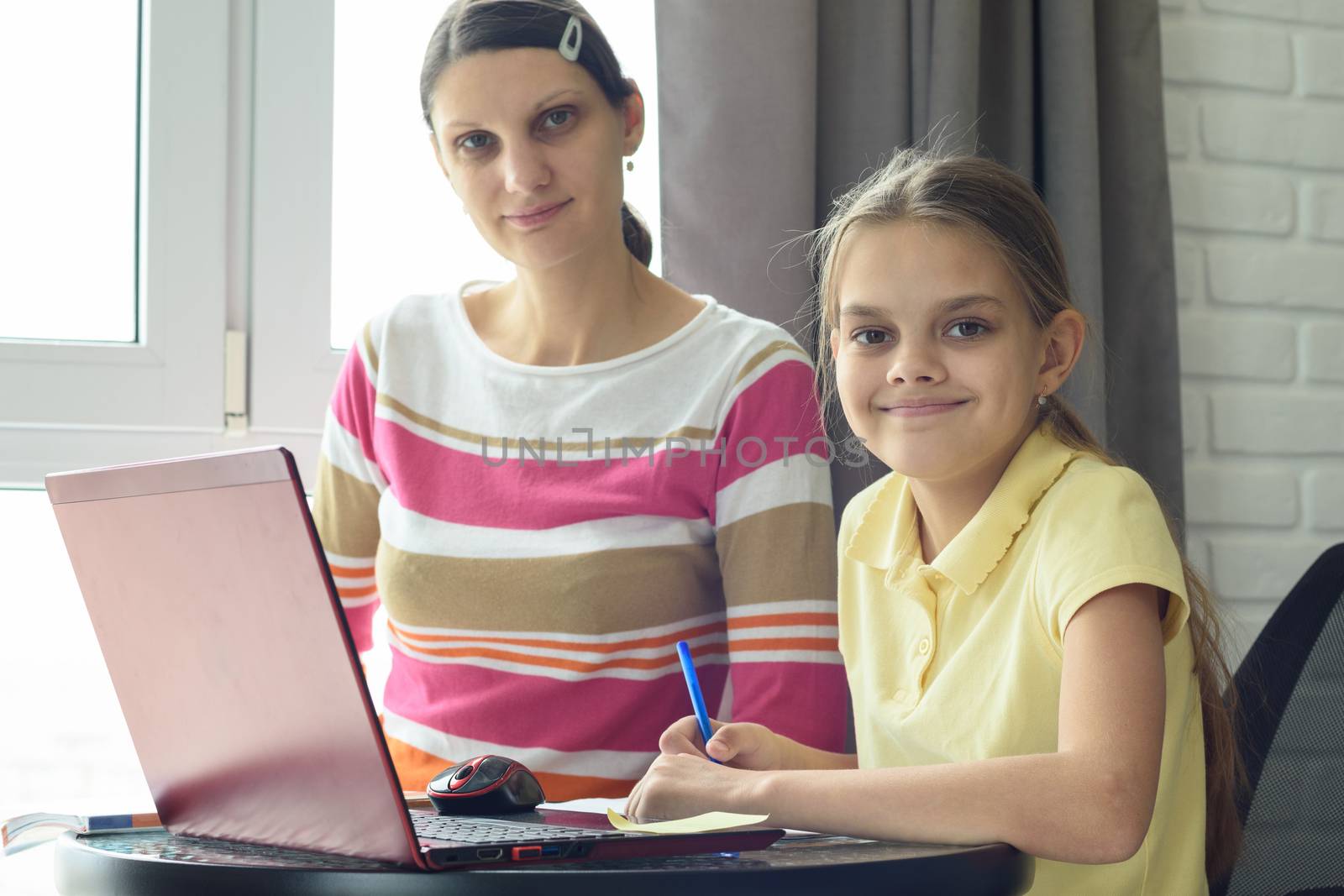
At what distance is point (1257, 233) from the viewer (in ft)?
5.84

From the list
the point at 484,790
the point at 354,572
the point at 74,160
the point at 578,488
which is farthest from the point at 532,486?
the point at 74,160

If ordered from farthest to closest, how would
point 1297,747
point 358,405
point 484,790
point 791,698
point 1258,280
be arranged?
point 1258,280 → point 358,405 → point 791,698 → point 1297,747 → point 484,790

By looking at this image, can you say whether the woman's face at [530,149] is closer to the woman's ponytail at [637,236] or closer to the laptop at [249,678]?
the woman's ponytail at [637,236]

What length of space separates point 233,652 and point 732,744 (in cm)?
40

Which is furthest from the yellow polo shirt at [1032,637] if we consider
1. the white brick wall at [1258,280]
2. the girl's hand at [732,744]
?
the white brick wall at [1258,280]

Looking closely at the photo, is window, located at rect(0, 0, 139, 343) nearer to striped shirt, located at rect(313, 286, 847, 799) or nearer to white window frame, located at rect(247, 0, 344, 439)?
white window frame, located at rect(247, 0, 344, 439)

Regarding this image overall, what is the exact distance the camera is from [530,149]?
1260 mm

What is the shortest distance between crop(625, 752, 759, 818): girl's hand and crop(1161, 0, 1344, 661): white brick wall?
1182 millimetres

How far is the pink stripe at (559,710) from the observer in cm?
123

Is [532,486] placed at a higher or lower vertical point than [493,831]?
higher

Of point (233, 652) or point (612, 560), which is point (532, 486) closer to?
point (612, 560)

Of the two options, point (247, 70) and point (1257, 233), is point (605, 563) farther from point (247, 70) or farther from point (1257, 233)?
point (1257, 233)

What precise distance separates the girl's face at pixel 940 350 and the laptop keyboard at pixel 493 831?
1.36 ft

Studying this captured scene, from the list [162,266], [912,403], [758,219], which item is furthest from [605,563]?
[162,266]
